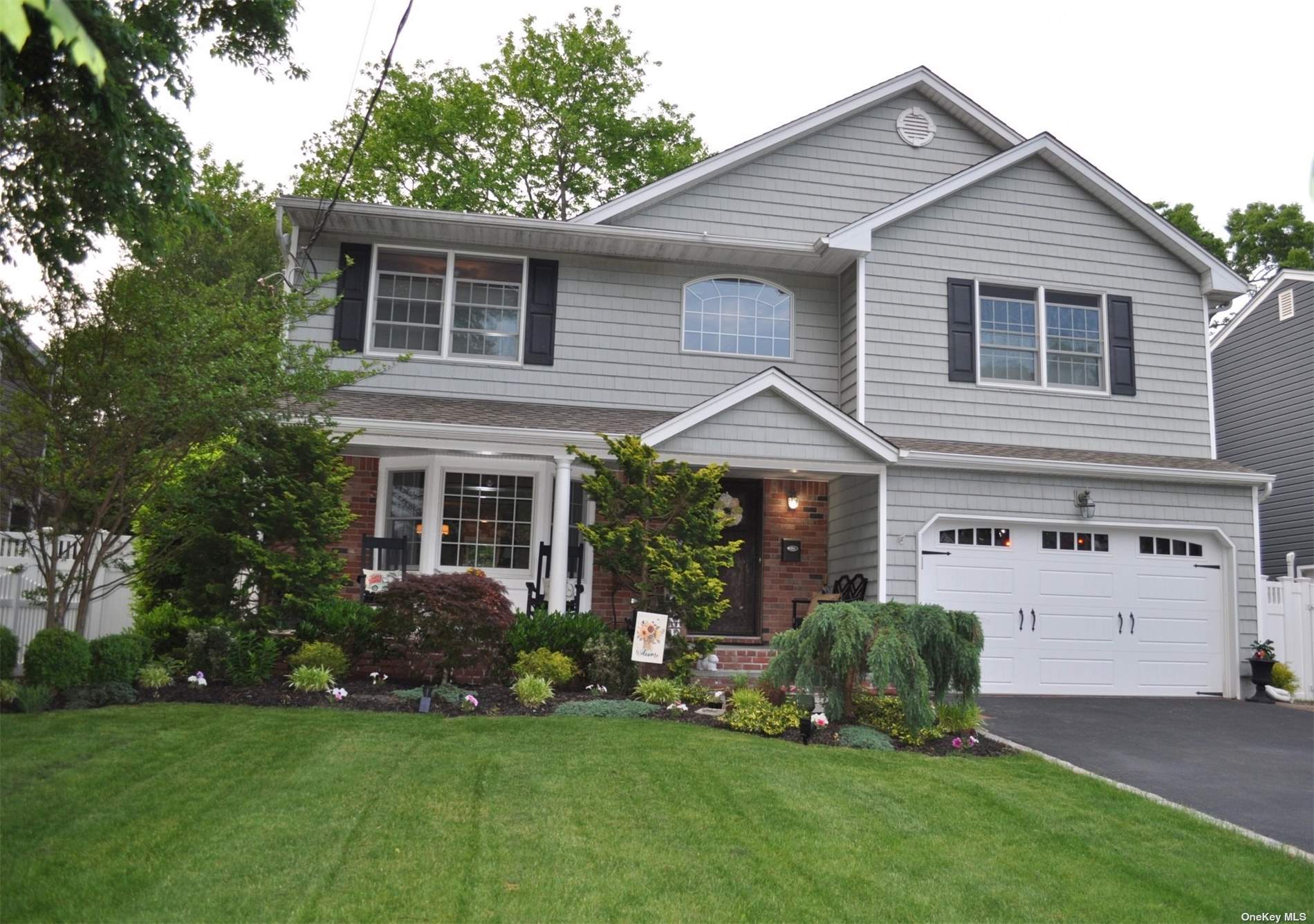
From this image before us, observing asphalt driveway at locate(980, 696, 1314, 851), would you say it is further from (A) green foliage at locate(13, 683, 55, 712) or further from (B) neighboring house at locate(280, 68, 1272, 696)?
(A) green foliage at locate(13, 683, 55, 712)

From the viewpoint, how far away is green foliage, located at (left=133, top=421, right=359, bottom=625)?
9.50 metres

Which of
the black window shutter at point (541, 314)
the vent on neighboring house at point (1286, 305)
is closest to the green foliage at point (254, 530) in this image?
the black window shutter at point (541, 314)

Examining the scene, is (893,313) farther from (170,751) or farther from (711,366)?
(170,751)

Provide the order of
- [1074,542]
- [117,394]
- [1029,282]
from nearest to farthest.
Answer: [117,394] < [1074,542] < [1029,282]

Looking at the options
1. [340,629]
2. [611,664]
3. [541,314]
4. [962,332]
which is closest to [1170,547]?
[962,332]

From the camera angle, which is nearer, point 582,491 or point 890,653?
point 890,653

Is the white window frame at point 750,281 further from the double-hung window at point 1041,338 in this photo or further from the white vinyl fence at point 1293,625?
the white vinyl fence at point 1293,625

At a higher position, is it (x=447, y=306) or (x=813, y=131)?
(x=813, y=131)

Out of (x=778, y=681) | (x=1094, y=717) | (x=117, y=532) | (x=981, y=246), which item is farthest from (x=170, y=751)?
(x=981, y=246)

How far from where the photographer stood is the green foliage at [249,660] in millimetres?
9086

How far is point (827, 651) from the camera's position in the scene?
845 centimetres

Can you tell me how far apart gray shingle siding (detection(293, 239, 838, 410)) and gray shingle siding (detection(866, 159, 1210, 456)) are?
1.14m

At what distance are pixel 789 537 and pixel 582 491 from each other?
288cm

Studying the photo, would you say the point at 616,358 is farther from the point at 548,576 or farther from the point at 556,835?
the point at 556,835
